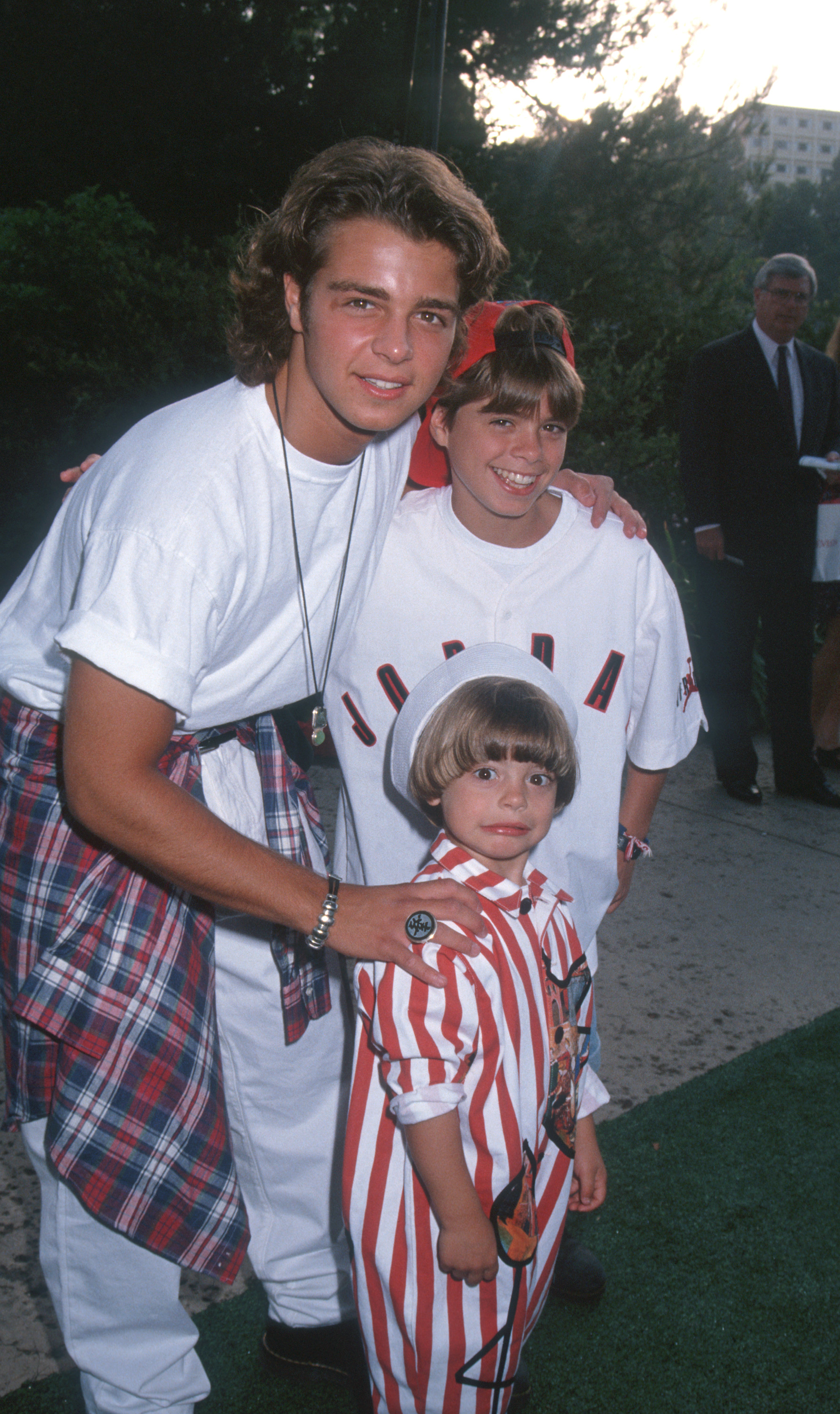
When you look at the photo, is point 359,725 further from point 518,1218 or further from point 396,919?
point 518,1218

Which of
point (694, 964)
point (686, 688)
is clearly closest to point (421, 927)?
point (686, 688)

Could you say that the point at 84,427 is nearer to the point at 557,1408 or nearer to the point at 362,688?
the point at 362,688

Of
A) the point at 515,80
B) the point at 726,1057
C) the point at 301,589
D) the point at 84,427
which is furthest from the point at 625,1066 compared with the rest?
the point at 515,80

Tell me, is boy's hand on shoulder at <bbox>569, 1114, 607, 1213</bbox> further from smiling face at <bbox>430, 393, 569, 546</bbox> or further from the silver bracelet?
smiling face at <bbox>430, 393, 569, 546</bbox>

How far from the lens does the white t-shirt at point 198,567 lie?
1268 millimetres

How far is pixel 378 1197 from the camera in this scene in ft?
4.59

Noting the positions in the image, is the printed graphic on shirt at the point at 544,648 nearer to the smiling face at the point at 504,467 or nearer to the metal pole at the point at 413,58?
the smiling face at the point at 504,467

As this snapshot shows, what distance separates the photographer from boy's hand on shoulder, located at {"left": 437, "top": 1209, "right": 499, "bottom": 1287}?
4.28ft

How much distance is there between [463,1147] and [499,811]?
1.42 feet

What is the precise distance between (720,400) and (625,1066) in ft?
10.3

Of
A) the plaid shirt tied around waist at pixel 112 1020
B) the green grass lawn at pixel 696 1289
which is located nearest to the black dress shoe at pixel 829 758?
the green grass lawn at pixel 696 1289

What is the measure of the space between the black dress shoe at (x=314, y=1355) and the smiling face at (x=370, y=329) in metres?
1.47

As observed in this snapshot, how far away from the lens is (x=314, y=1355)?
1826 millimetres

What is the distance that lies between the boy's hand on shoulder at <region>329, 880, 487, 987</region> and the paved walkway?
43.9 inches
